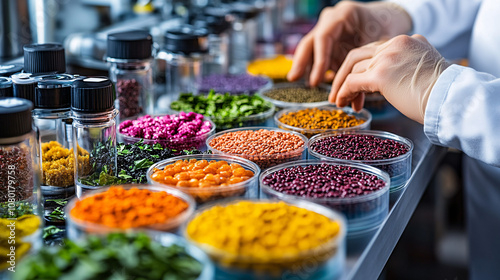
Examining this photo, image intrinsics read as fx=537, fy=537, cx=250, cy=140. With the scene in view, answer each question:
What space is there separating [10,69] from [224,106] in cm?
73

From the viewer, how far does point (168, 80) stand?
2170 mm

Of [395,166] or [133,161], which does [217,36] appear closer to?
[133,161]

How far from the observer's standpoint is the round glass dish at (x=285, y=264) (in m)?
0.85

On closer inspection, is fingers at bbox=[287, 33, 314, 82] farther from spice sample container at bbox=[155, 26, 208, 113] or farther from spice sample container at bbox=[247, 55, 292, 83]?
spice sample container at bbox=[155, 26, 208, 113]

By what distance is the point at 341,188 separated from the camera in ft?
3.89

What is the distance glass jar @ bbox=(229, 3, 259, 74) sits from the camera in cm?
277

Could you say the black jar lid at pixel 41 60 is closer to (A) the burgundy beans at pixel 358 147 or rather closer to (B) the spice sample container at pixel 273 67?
(A) the burgundy beans at pixel 358 147

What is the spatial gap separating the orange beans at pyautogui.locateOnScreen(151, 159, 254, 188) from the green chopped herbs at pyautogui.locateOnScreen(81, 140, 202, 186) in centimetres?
7

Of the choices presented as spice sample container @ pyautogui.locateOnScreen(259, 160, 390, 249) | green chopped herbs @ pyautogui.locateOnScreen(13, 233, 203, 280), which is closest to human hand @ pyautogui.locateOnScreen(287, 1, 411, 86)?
spice sample container @ pyautogui.locateOnScreen(259, 160, 390, 249)

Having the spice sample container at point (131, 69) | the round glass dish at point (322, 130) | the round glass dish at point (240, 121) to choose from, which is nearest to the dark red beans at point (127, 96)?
the spice sample container at point (131, 69)

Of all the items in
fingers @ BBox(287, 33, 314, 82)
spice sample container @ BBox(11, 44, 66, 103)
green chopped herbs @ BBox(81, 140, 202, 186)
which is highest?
spice sample container @ BBox(11, 44, 66, 103)

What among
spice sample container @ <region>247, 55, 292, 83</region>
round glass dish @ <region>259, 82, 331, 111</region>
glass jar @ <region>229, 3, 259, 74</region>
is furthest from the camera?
glass jar @ <region>229, 3, 259, 74</region>

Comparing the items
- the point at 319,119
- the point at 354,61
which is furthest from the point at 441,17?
the point at 319,119

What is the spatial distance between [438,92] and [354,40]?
3.00 ft
